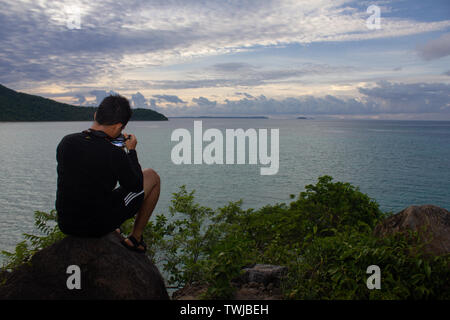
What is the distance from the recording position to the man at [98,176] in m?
4.42

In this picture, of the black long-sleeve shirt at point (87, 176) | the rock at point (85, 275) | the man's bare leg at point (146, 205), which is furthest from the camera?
the man's bare leg at point (146, 205)

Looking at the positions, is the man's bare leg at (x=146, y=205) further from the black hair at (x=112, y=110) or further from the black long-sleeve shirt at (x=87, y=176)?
the black hair at (x=112, y=110)

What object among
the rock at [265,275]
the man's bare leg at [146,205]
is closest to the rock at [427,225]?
the rock at [265,275]

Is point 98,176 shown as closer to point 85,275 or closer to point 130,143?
point 130,143

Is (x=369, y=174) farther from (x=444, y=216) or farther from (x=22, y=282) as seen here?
(x=22, y=282)

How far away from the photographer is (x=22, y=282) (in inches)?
186

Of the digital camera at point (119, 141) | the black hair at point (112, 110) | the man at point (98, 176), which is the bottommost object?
the man at point (98, 176)

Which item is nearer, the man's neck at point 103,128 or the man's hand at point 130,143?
the man's neck at point 103,128

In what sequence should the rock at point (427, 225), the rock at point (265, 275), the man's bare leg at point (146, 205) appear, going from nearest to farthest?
the rock at point (427, 225) → the man's bare leg at point (146, 205) → the rock at point (265, 275)

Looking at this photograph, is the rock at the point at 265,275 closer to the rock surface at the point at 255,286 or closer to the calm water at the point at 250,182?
the rock surface at the point at 255,286

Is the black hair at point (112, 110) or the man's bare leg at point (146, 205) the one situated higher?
the black hair at point (112, 110)

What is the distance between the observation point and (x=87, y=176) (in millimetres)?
4434

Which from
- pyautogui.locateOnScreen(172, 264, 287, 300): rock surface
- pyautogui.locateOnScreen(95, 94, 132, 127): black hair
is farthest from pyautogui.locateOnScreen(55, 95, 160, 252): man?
pyautogui.locateOnScreen(172, 264, 287, 300): rock surface
